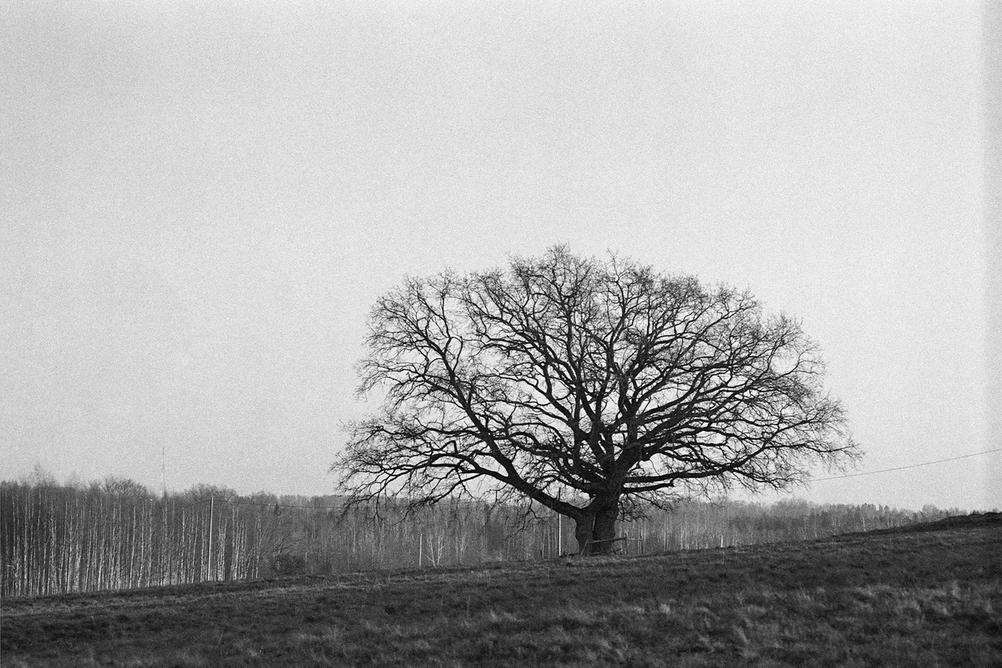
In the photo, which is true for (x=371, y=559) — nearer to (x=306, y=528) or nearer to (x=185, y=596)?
(x=306, y=528)

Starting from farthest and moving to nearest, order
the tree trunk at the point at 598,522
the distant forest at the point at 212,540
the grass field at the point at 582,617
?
the distant forest at the point at 212,540 < the tree trunk at the point at 598,522 < the grass field at the point at 582,617

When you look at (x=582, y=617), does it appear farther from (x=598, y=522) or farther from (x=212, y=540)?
(x=212, y=540)

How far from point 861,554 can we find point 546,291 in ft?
46.3

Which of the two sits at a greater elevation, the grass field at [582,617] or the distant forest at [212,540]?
the grass field at [582,617]

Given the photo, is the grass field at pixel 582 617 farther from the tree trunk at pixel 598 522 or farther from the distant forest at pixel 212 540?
the distant forest at pixel 212 540

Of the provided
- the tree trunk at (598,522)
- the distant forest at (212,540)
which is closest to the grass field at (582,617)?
the tree trunk at (598,522)

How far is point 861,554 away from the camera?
71.0ft

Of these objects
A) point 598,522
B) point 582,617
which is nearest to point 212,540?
point 598,522

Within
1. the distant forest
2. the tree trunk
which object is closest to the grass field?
the tree trunk

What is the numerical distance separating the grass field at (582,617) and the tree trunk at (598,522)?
27.3 feet

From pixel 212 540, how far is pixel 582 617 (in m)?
68.9

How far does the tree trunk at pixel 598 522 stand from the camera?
31.1 metres

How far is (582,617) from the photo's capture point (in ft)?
52.2

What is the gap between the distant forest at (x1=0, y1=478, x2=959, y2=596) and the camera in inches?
2566
